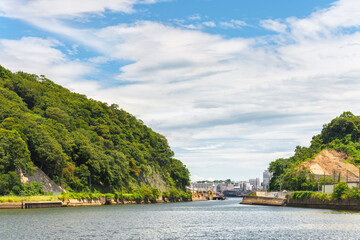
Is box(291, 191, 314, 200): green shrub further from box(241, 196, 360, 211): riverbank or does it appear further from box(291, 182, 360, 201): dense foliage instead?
box(291, 182, 360, 201): dense foliage

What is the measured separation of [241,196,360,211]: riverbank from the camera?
340 ft

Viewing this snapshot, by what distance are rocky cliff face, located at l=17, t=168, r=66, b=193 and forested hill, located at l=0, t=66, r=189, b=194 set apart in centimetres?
183

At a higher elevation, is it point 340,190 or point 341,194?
point 340,190

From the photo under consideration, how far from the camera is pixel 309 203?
12619cm

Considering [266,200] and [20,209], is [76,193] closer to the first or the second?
[20,209]

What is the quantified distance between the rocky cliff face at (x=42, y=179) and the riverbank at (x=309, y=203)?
6722 cm

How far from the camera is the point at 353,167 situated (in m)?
198

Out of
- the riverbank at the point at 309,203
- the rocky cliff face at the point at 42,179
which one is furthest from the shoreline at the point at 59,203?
the riverbank at the point at 309,203

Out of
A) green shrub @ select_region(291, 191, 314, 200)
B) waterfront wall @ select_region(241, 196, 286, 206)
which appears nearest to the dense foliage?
green shrub @ select_region(291, 191, 314, 200)

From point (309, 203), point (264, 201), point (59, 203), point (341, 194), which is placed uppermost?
point (341, 194)

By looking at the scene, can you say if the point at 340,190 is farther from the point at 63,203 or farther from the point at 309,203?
the point at 63,203

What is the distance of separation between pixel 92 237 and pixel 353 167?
167m

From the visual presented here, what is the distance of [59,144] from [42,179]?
15.9m

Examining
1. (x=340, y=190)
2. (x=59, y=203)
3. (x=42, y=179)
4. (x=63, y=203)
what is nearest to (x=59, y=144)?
(x=42, y=179)
